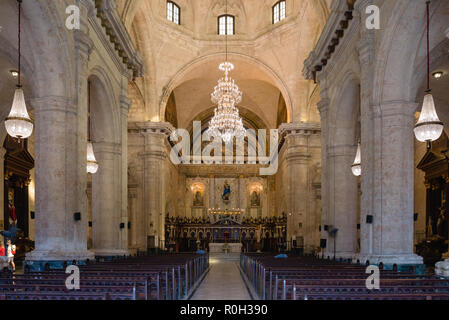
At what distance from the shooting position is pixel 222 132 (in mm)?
22359

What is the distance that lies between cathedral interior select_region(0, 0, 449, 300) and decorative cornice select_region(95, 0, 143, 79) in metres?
0.06

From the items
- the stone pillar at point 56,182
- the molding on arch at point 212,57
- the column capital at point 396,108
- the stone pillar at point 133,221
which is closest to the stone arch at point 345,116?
the column capital at point 396,108

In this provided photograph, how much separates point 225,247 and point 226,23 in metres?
14.6

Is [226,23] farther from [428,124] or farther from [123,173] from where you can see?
[428,124]

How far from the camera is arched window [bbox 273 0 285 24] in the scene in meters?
26.0

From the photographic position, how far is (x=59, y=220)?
10.8 metres

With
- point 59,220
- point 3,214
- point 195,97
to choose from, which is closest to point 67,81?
point 59,220

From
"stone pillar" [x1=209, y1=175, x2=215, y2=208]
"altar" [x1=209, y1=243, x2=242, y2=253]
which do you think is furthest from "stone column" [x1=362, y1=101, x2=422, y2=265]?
"stone pillar" [x1=209, y1=175, x2=215, y2=208]

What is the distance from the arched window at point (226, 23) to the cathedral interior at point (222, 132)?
0.09 metres

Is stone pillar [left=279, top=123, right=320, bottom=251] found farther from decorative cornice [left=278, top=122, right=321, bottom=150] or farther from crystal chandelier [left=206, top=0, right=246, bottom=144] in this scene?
crystal chandelier [left=206, top=0, right=246, bottom=144]

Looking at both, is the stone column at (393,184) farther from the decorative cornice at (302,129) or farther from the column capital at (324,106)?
the decorative cornice at (302,129)
